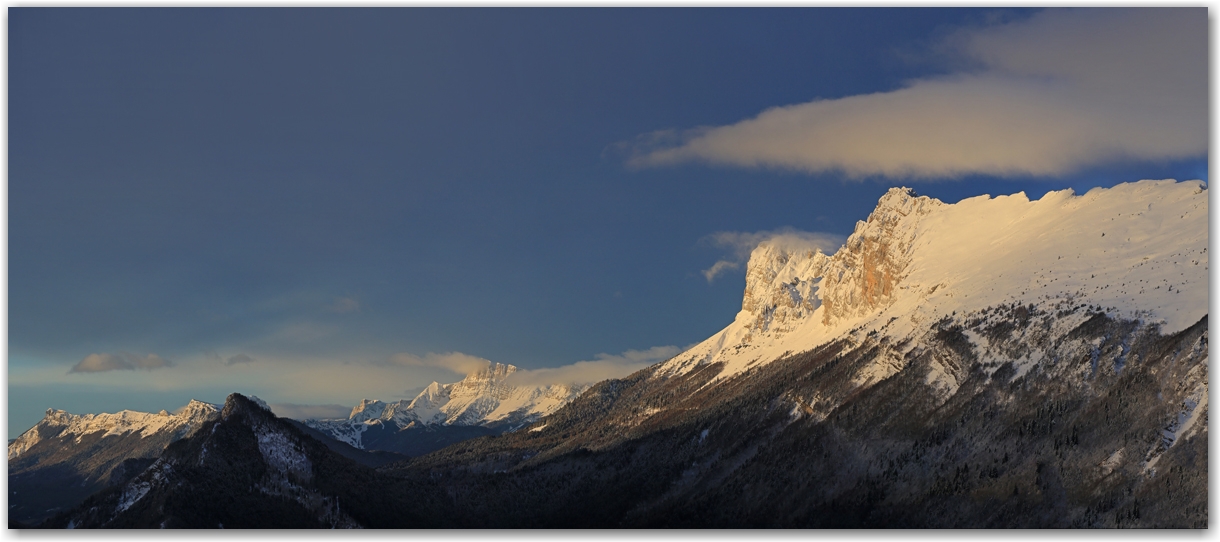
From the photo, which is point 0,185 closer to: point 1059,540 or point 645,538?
point 645,538

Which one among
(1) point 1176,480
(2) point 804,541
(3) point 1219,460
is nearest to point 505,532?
(2) point 804,541

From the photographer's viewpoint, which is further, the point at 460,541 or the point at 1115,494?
the point at 1115,494

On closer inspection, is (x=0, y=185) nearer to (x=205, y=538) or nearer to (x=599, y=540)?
(x=205, y=538)

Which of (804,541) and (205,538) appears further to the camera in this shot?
(205,538)

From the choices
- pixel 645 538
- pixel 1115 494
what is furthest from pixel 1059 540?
pixel 1115 494

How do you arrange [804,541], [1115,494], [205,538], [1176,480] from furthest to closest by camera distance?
[1115,494], [1176,480], [205,538], [804,541]

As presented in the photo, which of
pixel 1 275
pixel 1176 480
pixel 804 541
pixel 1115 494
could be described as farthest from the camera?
pixel 1115 494

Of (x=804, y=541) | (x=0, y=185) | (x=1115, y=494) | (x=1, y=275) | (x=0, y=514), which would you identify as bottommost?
(x=1115, y=494)

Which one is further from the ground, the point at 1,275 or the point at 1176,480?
the point at 1,275

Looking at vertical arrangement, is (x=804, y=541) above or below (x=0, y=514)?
below
